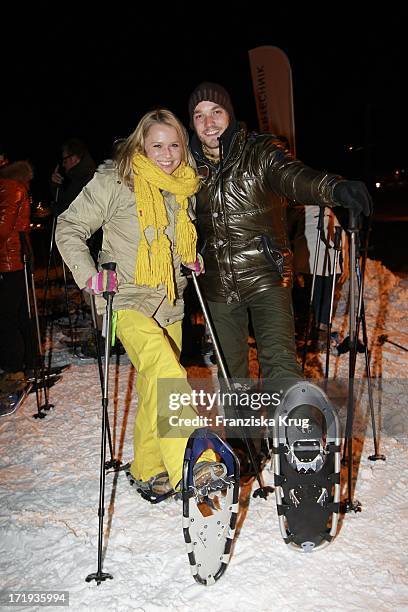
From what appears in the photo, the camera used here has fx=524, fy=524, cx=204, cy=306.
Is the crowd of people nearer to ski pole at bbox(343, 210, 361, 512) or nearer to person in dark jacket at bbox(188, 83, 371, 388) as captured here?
person in dark jacket at bbox(188, 83, 371, 388)

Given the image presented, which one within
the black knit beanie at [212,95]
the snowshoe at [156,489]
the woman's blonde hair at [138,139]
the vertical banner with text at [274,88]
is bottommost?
the snowshoe at [156,489]

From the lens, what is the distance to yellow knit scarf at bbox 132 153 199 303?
9.48 feet

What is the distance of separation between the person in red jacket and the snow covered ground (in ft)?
3.81

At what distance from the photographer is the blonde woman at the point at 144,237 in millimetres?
2795

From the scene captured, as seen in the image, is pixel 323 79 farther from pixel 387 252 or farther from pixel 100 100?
pixel 387 252

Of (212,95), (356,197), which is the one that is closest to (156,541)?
(356,197)

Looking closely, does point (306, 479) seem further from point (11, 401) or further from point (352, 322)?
point (11, 401)

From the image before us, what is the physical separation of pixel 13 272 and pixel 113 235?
255 centimetres

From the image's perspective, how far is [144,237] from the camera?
293 centimetres

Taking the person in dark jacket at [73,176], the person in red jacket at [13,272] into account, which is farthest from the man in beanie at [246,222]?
the person in dark jacket at [73,176]

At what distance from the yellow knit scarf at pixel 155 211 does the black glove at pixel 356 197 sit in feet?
3.10

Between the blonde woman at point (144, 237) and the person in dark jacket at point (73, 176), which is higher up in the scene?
the person in dark jacket at point (73, 176)

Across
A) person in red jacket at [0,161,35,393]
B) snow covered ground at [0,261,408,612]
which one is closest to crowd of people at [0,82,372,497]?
snow covered ground at [0,261,408,612]

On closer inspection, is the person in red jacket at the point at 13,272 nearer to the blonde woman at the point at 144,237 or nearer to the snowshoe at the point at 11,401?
the snowshoe at the point at 11,401
